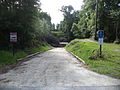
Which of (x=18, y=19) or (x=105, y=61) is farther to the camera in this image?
(x=18, y=19)

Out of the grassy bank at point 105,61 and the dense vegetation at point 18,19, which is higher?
the dense vegetation at point 18,19

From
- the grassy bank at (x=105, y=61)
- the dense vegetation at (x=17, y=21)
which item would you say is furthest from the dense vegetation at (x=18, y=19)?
the grassy bank at (x=105, y=61)

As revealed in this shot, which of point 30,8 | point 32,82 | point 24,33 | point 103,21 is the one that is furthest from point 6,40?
point 103,21

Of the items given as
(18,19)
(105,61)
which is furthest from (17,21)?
(105,61)

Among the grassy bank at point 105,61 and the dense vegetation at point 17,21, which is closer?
the grassy bank at point 105,61

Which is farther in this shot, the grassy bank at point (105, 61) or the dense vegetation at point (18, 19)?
the dense vegetation at point (18, 19)

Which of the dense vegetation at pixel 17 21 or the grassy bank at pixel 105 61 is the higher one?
the dense vegetation at pixel 17 21

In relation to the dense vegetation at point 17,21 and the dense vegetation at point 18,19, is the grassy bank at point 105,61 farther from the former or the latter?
the dense vegetation at point 18,19

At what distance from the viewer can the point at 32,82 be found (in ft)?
17.7

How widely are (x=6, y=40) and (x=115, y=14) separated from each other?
1784 cm

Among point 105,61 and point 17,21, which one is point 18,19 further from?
point 105,61

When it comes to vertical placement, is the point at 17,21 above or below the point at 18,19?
below

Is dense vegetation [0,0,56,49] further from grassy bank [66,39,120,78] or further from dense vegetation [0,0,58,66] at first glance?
grassy bank [66,39,120,78]

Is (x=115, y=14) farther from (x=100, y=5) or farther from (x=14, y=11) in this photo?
(x=14, y=11)
